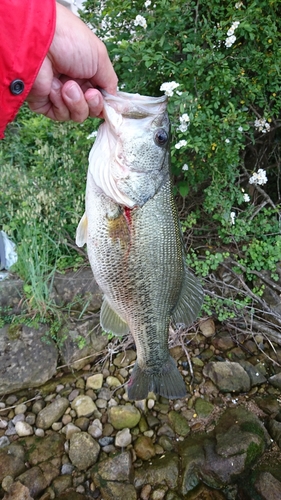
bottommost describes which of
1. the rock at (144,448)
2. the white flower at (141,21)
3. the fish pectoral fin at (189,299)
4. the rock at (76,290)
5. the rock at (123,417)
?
the rock at (144,448)

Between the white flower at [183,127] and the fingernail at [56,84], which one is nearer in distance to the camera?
the fingernail at [56,84]

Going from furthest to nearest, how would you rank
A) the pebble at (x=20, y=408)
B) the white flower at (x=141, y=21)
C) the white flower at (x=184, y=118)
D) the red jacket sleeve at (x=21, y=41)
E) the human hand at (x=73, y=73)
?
1. the pebble at (x=20, y=408)
2. the white flower at (x=141, y=21)
3. the white flower at (x=184, y=118)
4. the human hand at (x=73, y=73)
5. the red jacket sleeve at (x=21, y=41)

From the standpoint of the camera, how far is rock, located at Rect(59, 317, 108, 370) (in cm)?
297

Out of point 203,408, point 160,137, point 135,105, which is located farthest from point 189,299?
point 203,408

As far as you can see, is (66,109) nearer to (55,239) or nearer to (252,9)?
(252,9)

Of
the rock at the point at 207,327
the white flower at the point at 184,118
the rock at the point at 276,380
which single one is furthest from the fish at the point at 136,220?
the rock at the point at 276,380

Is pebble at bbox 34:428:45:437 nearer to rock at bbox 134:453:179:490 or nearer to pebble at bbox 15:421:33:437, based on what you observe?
pebble at bbox 15:421:33:437

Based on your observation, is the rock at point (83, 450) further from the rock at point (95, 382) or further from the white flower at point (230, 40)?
the white flower at point (230, 40)

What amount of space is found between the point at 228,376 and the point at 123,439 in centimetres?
99

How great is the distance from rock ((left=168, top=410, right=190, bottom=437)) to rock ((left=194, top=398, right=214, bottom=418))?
0.45 ft

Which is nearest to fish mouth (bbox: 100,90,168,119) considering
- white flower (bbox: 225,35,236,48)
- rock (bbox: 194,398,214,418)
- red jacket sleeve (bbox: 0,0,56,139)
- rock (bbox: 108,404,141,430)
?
red jacket sleeve (bbox: 0,0,56,139)

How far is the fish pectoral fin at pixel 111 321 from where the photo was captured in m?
1.82

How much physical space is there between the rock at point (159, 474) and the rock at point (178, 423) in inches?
8.7

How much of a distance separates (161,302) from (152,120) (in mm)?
853
